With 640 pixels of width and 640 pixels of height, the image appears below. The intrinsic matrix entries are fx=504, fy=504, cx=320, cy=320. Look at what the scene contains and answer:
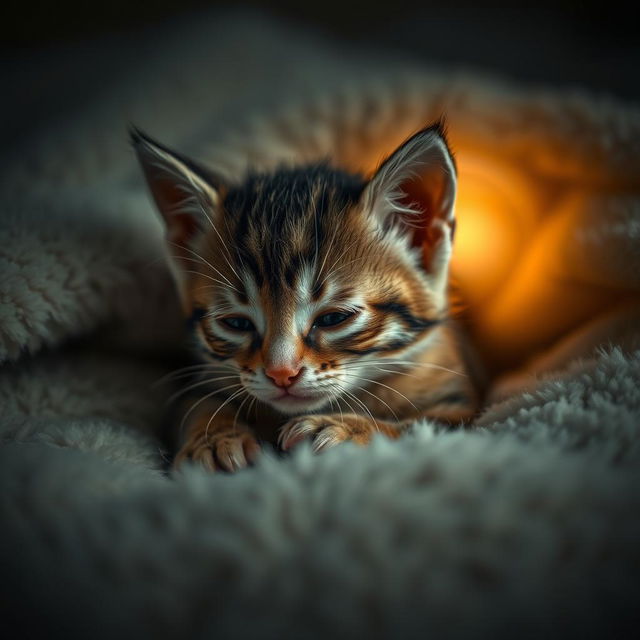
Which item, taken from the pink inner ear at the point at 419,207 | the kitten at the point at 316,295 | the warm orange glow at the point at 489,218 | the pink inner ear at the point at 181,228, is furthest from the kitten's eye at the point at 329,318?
the warm orange glow at the point at 489,218

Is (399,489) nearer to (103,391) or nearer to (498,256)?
(103,391)

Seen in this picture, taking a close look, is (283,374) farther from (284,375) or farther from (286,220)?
(286,220)

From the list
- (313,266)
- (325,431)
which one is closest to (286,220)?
(313,266)

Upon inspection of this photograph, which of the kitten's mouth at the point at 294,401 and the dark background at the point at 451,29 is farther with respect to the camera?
the dark background at the point at 451,29

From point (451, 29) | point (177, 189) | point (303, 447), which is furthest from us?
point (451, 29)

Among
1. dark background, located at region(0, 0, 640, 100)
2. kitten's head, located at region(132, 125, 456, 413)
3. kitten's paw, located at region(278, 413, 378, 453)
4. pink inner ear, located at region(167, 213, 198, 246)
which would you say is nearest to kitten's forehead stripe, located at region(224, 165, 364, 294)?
kitten's head, located at region(132, 125, 456, 413)

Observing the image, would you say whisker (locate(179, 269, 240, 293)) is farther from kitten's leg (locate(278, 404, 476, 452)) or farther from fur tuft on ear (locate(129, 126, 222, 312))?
kitten's leg (locate(278, 404, 476, 452))

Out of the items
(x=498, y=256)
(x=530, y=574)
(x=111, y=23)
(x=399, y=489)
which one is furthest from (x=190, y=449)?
(x=111, y=23)

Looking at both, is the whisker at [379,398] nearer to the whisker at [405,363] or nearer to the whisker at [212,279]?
the whisker at [405,363]
